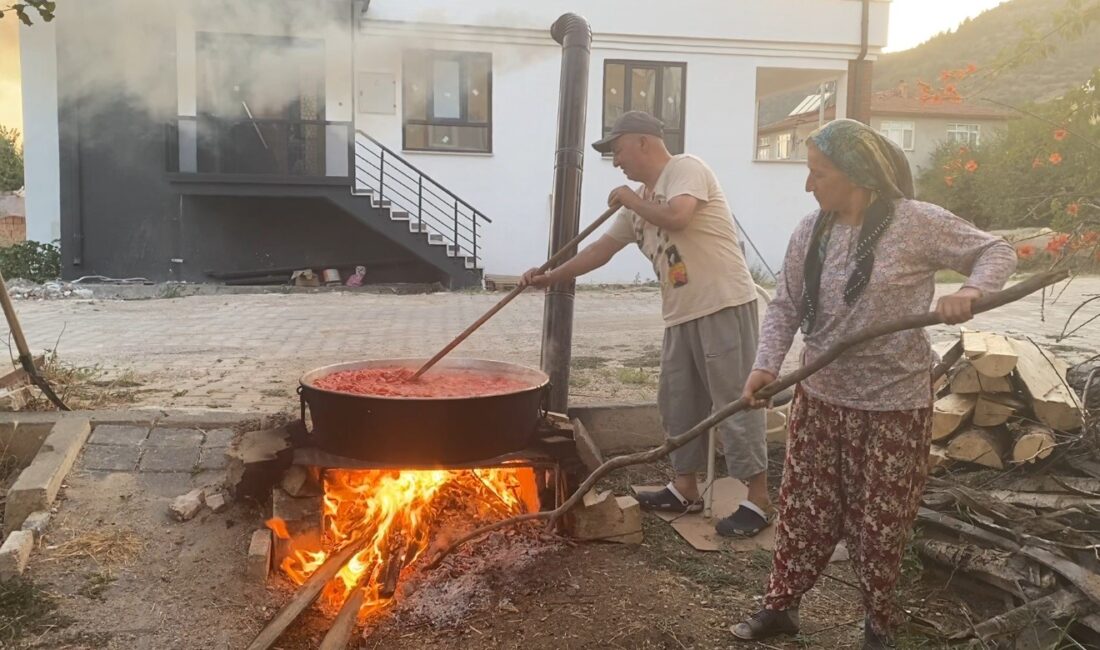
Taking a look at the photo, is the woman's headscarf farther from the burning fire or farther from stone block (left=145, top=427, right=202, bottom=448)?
stone block (left=145, top=427, right=202, bottom=448)

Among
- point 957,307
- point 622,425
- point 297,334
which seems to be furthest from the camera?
point 297,334

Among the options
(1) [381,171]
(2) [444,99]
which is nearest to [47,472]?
(1) [381,171]

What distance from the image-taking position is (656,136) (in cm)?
395

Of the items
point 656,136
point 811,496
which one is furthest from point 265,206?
point 811,496

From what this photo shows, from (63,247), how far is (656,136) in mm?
13671

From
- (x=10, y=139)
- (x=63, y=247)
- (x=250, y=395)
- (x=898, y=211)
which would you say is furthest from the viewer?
(x=10, y=139)

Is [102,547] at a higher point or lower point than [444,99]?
lower

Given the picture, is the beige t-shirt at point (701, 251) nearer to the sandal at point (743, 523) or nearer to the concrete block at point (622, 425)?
the sandal at point (743, 523)

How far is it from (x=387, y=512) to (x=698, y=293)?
5.67 ft

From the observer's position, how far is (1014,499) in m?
3.68

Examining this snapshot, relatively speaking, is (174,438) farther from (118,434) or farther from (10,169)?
(10,169)

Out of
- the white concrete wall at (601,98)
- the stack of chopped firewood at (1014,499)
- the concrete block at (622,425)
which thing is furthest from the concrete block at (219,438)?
the white concrete wall at (601,98)

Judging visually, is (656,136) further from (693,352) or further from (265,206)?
(265,206)

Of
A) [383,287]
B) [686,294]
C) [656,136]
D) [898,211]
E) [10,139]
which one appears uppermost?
[10,139]
